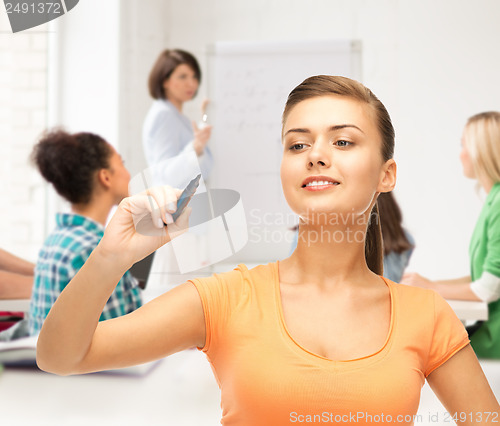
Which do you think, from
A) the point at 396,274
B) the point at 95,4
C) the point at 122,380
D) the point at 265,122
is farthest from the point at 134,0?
the point at 122,380

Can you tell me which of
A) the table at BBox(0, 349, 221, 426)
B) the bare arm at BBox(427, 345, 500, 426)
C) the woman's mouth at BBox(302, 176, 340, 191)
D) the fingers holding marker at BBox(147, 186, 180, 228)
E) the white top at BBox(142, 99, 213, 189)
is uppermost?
the white top at BBox(142, 99, 213, 189)

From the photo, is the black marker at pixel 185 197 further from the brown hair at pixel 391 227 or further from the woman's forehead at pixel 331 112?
the brown hair at pixel 391 227

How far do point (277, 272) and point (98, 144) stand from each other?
86cm

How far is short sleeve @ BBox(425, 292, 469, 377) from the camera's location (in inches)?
22.4

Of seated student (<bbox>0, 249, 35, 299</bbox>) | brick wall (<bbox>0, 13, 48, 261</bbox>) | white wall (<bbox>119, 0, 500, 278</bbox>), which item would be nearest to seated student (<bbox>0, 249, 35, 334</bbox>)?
seated student (<bbox>0, 249, 35, 299</bbox>)

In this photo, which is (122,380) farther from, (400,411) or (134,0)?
(134,0)

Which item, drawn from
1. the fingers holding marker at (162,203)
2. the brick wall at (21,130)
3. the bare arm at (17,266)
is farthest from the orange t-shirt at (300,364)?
the brick wall at (21,130)

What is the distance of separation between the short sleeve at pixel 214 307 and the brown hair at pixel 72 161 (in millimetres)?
809

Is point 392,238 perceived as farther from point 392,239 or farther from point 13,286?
point 13,286

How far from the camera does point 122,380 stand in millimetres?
807

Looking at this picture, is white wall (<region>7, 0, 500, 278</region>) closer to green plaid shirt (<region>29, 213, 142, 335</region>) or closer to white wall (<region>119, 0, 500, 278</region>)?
white wall (<region>119, 0, 500, 278</region>)

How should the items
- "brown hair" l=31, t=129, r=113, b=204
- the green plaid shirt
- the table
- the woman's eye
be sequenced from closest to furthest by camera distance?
the woman's eye
the table
the green plaid shirt
"brown hair" l=31, t=129, r=113, b=204

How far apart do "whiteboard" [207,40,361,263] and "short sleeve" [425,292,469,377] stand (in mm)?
1575

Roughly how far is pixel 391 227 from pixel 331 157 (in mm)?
903
